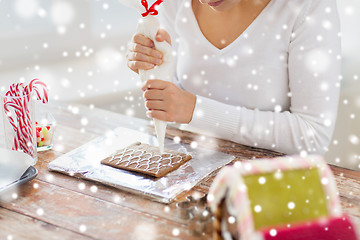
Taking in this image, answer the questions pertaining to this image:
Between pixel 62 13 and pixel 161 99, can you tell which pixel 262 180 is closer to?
pixel 161 99

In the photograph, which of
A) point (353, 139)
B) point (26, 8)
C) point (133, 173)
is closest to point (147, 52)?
point (133, 173)

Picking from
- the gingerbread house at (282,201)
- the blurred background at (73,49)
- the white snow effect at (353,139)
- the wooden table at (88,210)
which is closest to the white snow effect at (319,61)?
the wooden table at (88,210)

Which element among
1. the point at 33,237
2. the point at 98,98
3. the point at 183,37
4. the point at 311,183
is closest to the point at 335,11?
the point at 183,37

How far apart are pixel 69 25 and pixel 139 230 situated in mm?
2553

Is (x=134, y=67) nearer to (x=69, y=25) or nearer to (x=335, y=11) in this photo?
(x=335, y=11)

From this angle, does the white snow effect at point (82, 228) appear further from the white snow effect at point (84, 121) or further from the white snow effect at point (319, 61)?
the white snow effect at point (319, 61)

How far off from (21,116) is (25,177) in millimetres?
183

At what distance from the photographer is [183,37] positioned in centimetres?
163

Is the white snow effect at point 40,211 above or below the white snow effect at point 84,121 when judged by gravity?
below

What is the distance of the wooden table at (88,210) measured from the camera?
88 centimetres

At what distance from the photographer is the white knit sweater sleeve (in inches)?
51.9

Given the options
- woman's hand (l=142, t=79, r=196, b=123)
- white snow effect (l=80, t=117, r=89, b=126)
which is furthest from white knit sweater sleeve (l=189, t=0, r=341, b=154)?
white snow effect (l=80, t=117, r=89, b=126)

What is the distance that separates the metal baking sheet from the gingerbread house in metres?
0.35

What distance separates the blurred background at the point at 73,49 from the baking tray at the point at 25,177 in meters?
1.80
